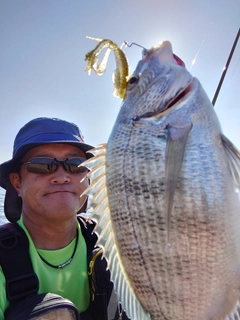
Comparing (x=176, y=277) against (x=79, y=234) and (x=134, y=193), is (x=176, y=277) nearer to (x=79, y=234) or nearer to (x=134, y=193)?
(x=134, y=193)

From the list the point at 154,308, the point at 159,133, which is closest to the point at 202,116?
the point at 159,133

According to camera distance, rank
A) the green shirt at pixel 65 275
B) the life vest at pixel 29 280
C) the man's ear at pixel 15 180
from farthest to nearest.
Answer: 1. the man's ear at pixel 15 180
2. the green shirt at pixel 65 275
3. the life vest at pixel 29 280

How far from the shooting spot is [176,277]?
5.95ft

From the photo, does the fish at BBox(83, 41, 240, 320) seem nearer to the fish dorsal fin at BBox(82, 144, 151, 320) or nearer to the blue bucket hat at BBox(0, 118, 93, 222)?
the fish dorsal fin at BBox(82, 144, 151, 320)

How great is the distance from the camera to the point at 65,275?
129 inches

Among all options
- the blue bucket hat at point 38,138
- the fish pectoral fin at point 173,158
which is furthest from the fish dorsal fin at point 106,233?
the blue bucket hat at point 38,138

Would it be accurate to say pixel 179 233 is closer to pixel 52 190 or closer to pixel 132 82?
pixel 132 82

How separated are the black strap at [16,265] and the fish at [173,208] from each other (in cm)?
110

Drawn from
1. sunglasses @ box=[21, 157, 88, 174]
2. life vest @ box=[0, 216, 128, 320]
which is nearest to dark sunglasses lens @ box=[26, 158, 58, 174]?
sunglasses @ box=[21, 157, 88, 174]

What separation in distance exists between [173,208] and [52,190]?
1860mm

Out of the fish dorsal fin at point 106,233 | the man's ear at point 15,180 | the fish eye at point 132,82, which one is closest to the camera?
the fish dorsal fin at point 106,233

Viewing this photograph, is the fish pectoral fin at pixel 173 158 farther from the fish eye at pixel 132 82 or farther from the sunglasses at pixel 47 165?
the sunglasses at pixel 47 165

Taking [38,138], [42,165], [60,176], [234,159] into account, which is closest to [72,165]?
[60,176]

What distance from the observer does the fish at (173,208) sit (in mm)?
1772
